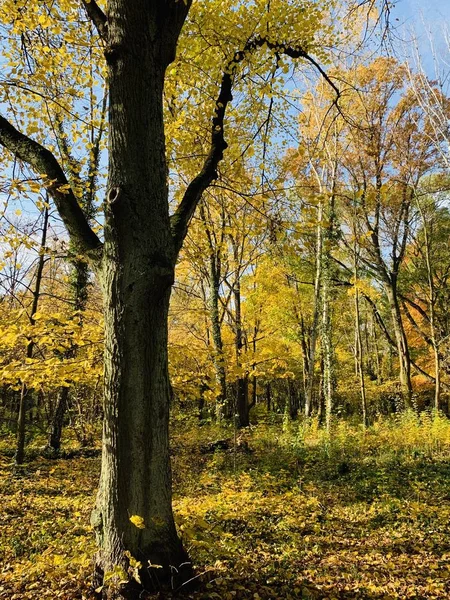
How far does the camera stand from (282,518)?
193 inches

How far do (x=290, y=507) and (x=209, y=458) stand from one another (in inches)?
152

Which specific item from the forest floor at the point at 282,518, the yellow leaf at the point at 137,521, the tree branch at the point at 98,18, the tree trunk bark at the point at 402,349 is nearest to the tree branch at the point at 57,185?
the tree branch at the point at 98,18

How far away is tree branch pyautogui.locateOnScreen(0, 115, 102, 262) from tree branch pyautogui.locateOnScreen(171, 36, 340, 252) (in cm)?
64

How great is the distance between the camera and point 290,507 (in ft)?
17.4

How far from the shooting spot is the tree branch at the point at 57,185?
2.88 meters

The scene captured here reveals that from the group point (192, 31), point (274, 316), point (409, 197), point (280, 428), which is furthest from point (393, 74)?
point (280, 428)

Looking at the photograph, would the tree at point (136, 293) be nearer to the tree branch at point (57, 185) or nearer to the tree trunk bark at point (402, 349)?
the tree branch at point (57, 185)

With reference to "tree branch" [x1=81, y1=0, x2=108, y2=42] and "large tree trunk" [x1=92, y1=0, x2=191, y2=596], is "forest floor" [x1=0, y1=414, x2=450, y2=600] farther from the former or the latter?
"tree branch" [x1=81, y1=0, x2=108, y2=42]

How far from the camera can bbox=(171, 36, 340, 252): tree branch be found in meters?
3.08

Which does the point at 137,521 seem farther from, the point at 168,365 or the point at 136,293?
the point at 168,365

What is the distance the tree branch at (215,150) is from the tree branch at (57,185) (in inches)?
25.4

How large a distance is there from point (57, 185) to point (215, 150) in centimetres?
142

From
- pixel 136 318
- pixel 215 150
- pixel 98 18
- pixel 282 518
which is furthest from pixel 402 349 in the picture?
pixel 98 18

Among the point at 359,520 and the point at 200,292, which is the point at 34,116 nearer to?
the point at 359,520
